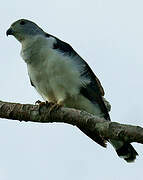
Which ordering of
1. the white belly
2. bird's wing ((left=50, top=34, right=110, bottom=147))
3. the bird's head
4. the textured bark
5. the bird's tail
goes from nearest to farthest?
the textured bark, the bird's tail, the white belly, bird's wing ((left=50, top=34, right=110, bottom=147)), the bird's head

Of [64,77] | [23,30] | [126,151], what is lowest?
[126,151]

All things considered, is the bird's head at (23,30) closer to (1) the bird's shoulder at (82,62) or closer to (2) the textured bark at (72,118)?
(1) the bird's shoulder at (82,62)

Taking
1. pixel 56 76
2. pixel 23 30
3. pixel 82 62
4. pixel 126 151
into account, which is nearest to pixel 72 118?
pixel 126 151

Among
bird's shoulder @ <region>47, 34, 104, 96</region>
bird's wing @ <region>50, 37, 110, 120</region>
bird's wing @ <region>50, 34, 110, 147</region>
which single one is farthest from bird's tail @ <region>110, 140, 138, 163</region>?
bird's shoulder @ <region>47, 34, 104, 96</region>

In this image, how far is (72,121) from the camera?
617cm

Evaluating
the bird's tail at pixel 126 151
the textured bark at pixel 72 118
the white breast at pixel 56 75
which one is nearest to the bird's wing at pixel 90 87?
the white breast at pixel 56 75

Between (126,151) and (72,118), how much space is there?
82.3 inches

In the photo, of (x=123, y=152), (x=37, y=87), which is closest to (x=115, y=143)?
(x=123, y=152)

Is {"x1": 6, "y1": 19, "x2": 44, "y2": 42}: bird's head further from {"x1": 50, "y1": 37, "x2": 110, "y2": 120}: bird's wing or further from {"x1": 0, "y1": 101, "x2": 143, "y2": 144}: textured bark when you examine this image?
{"x1": 0, "y1": 101, "x2": 143, "y2": 144}: textured bark

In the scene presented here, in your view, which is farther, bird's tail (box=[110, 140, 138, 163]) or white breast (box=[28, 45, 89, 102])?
white breast (box=[28, 45, 89, 102])

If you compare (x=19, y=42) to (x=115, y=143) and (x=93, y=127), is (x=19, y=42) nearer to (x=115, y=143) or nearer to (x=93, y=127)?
(x=115, y=143)

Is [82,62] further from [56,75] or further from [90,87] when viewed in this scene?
[56,75]

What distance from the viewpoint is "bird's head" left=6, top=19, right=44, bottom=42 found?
9.32 m

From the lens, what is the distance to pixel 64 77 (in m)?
8.45
